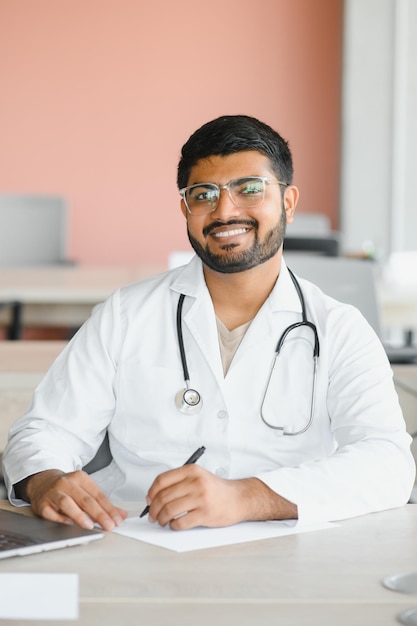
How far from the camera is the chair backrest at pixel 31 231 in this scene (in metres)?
6.12

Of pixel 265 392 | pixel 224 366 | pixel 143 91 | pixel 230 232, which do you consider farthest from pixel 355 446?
pixel 143 91

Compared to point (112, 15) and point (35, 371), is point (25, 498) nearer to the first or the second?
point (35, 371)

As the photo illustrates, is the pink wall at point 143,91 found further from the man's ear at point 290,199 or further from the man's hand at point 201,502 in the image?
the man's hand at point 201,502

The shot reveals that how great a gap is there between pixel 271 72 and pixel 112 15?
45.6 inches

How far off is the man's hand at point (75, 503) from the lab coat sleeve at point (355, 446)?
9.5 inches

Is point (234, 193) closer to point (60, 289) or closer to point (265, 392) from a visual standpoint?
point (265, 392)

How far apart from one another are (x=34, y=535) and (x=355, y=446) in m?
0.56

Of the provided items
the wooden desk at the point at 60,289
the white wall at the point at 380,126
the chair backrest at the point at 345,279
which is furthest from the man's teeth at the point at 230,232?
the white wall at the point at 380,126

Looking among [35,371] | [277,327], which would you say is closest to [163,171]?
[35,371]

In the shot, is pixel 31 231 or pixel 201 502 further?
pixel 31 231

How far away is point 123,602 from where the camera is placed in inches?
45.7

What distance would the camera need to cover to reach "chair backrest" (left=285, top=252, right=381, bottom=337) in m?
3.32

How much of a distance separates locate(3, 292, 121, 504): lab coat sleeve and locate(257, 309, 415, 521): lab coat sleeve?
39cm

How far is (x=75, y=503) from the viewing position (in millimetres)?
1514
